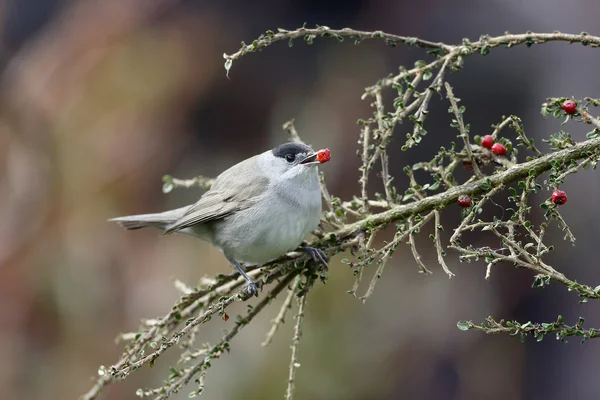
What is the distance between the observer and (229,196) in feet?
11.1

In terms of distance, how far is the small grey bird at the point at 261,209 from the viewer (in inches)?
115

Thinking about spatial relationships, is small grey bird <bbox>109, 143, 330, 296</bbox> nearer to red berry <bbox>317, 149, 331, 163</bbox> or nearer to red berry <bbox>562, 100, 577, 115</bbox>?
red berry <bbox>317, 149, 331, 163</bbox>

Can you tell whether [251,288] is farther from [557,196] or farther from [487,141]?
[557,196]

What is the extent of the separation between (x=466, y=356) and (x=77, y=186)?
12.1 ft

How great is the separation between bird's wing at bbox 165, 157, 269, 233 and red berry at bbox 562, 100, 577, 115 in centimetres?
159

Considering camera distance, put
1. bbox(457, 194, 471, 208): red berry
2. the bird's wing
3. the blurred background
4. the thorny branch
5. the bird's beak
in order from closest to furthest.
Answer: the thorny branch < bbox(457, 194, 471, 208): red berry < the bird's beak < the bird's wing < the blurred background

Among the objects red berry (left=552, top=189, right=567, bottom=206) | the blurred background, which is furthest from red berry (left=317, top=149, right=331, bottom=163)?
the blurred background

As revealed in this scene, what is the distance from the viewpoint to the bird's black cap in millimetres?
3178

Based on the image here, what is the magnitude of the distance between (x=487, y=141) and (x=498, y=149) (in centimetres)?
4

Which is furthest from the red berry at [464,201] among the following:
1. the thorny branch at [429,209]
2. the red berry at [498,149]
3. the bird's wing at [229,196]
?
the bird's wing at [229,196]

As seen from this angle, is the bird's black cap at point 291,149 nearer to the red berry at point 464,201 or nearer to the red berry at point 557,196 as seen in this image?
the red berry at point 464,201

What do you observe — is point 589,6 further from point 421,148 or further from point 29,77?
point 29,77

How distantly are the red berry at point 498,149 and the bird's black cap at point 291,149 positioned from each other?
107 cm

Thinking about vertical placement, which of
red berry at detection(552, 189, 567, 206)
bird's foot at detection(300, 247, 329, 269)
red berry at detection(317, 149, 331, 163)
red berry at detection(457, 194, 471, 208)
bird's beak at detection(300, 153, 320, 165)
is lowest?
red berry at detection(552, 189, 567, 206)
